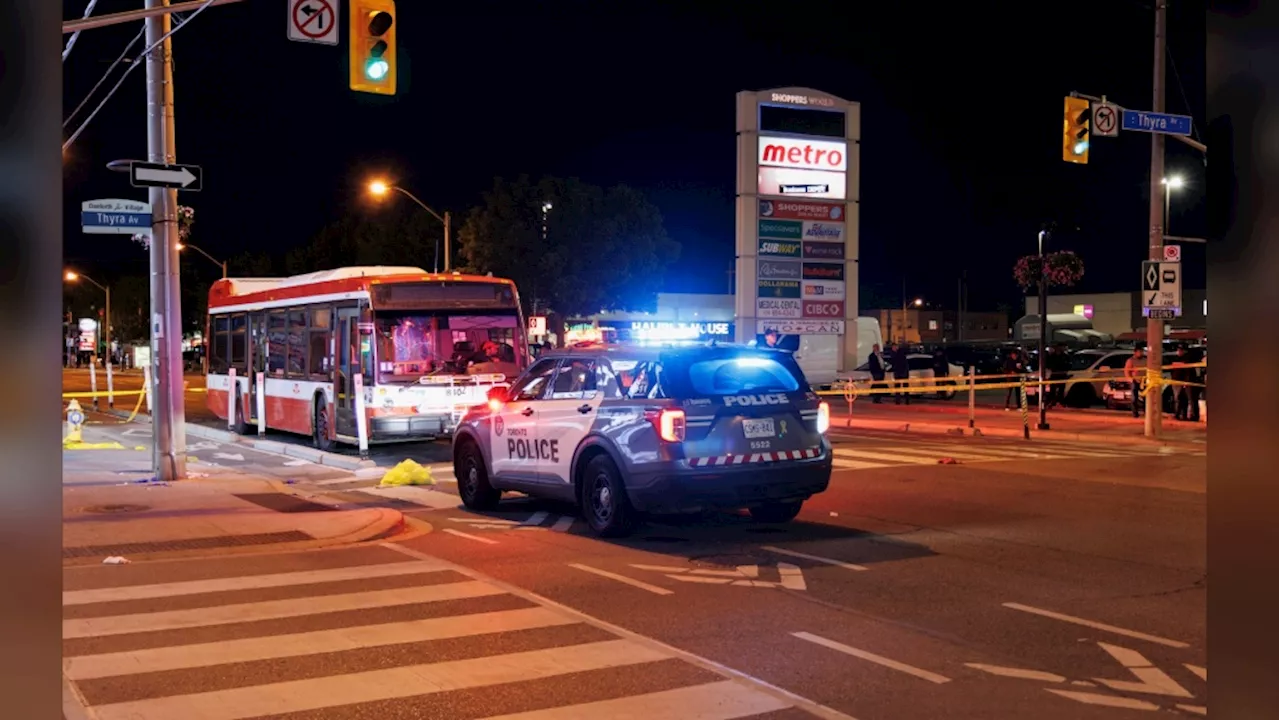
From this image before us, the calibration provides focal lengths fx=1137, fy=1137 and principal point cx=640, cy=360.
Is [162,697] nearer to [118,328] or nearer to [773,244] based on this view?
[773,244]

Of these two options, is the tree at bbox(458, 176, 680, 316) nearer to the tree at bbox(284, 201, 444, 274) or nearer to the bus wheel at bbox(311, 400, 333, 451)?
the tree at bbox(284, 201, 444, 274)

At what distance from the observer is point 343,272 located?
21312 mm

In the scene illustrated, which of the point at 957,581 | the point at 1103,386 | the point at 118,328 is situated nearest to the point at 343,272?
the point at 957,581

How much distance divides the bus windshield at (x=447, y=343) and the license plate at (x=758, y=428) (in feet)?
30.9

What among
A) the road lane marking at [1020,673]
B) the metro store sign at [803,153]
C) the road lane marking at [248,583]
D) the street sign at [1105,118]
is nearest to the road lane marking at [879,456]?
the street sign at [1105,118]

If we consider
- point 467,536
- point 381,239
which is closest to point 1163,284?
point 467,536

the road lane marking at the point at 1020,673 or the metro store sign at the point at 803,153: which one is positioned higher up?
the metro store sign at the point at 803,153

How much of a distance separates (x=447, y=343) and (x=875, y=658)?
13892mm

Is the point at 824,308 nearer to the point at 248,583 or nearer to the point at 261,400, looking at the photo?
the point at 261,400

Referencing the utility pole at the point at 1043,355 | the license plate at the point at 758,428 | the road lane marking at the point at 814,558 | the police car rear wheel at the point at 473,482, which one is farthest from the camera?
the utility pole at the point at 1043,355

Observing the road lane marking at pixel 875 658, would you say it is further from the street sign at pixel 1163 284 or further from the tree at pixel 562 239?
the tree at pixel 562 239

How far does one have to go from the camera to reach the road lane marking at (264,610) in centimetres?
766

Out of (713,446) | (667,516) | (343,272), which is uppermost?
(343,272)
